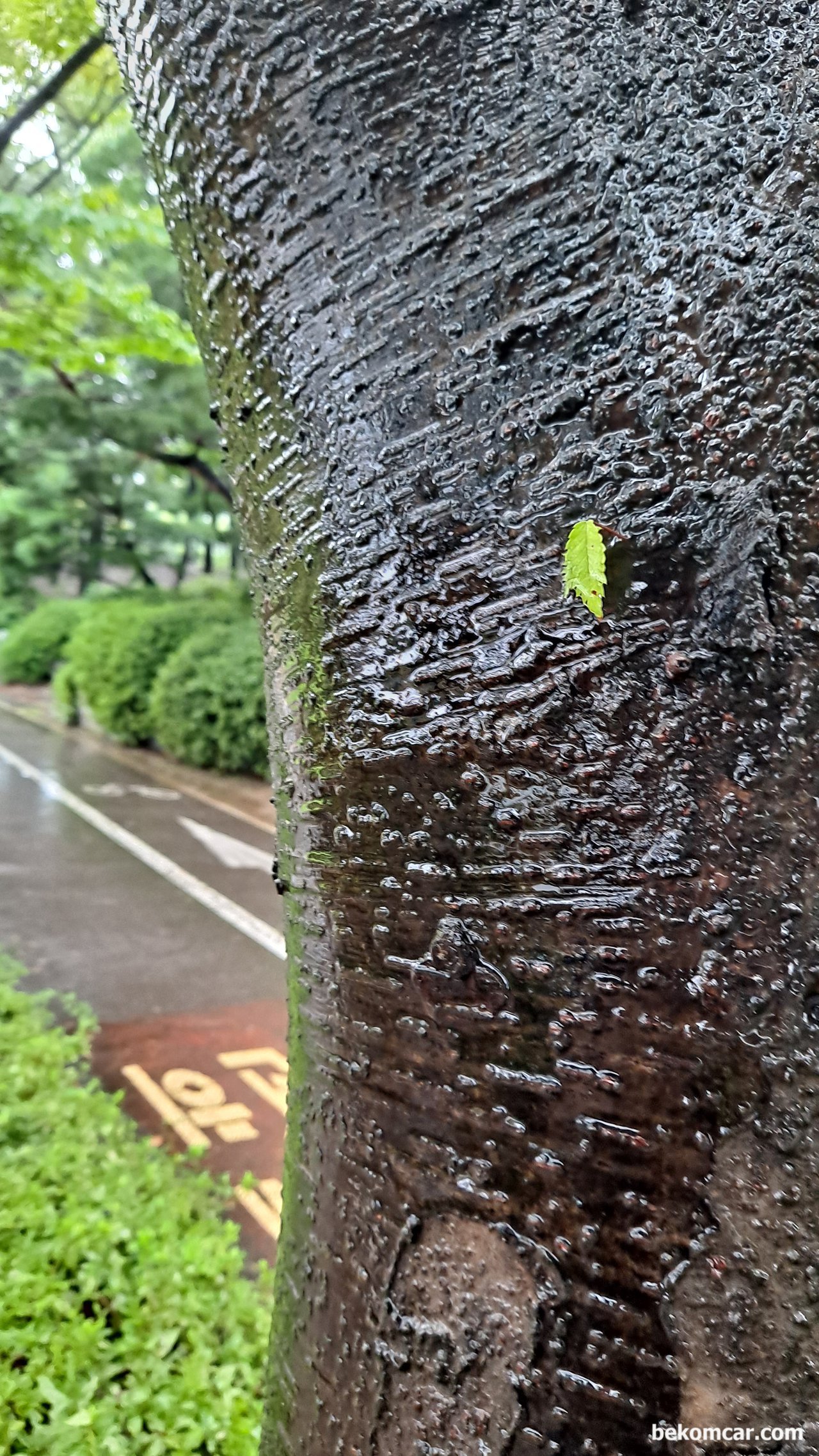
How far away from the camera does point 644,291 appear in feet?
2.28

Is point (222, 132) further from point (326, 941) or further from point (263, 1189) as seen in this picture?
point (263, 1189)

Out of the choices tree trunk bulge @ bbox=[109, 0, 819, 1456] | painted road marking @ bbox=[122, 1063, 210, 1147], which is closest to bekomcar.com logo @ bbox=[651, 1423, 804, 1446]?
tree trunk bulge @ bbox=[109, 0, 819, 1456]

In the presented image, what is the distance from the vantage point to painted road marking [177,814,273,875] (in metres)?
8.31

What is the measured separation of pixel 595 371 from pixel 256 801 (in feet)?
33.4

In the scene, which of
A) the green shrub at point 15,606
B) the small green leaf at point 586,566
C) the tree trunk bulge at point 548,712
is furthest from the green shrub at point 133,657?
the small green leaf at point 586,566

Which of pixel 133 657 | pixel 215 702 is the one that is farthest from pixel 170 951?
pixel 133 657

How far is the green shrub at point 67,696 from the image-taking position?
53.2 feet

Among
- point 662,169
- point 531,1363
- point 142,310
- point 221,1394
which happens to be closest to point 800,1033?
point 531,1363

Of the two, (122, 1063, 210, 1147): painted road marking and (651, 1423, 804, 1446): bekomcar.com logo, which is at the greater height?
(651, 1423, 804, 1446): bekomcar.com logo

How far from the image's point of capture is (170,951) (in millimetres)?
6070

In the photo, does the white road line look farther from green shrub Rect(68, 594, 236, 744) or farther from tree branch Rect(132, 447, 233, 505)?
tree branch Rect(132, 447, 233, 505)

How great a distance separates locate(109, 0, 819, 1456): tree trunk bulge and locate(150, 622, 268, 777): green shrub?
9.70 m

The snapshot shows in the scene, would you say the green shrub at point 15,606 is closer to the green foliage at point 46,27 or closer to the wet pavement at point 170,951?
the wet pavement at point 170,951

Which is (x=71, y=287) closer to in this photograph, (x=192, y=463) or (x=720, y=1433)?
(x=720, y=1433)
